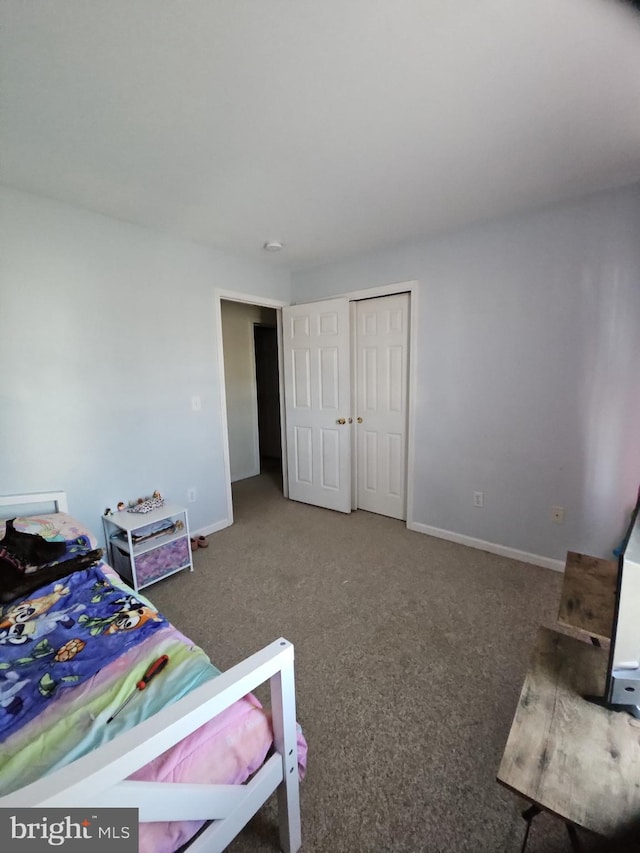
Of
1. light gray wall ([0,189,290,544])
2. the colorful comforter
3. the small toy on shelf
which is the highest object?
light gray wall ([0,189,290,544])

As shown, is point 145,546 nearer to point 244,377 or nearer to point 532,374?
point 244,377

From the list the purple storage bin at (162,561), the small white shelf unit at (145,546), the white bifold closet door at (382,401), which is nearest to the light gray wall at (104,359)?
the small white shelf unit at (145,546)

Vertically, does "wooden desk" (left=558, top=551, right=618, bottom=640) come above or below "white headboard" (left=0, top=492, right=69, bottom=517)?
below

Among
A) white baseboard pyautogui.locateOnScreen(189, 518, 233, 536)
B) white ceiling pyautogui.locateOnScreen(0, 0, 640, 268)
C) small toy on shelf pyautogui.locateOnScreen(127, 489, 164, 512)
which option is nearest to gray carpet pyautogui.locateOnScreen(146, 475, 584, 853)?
white baseboard pyautogui.locateOnScreen(189, 518, 233, 536)

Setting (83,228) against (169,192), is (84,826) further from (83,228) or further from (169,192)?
(83,228)

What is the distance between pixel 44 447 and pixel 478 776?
264 centimetres

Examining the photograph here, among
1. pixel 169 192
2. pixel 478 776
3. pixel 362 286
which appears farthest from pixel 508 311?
pixel 478 776

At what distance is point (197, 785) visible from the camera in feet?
2.52

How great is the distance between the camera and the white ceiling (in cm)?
105

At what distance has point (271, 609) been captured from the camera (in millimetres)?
2082

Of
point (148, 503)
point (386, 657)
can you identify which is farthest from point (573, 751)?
point (148, 503)

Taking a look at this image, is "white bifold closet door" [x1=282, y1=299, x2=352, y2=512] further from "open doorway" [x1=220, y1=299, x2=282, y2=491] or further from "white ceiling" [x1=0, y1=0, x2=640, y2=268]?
"white ceiling" [x1=0, y1=0, x2=640, y2=268]

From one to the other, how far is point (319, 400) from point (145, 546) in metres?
1.95

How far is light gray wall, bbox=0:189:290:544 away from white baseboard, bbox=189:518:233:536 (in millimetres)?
35
